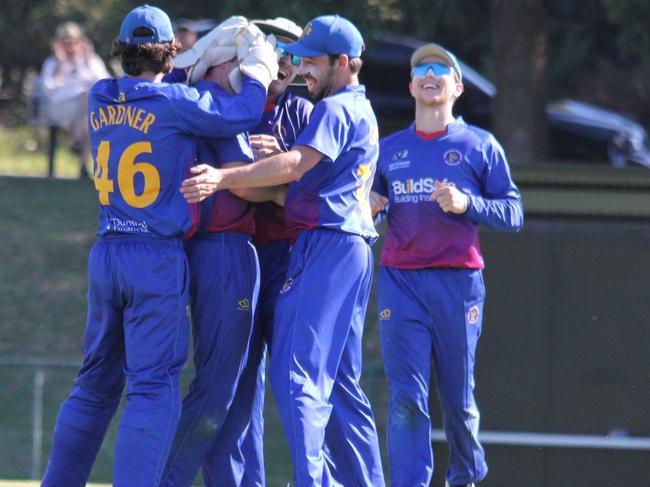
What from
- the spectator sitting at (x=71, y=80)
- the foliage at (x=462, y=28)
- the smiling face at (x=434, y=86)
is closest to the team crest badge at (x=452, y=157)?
the smiling face at (x=434, y=86)

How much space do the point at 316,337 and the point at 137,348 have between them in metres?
0.73

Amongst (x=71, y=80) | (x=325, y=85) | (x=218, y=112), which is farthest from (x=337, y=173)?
(x=71, y=80)

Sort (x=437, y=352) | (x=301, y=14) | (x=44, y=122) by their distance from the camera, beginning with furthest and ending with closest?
(x=44, y=122) → (x=301, y=14) → (x=437, y=352)

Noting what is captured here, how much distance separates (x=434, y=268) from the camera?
6.60 m

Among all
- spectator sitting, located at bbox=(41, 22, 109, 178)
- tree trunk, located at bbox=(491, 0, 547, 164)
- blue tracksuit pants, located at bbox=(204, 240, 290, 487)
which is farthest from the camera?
spectator sitting, located at bbox=(41, 22, 109, 178)

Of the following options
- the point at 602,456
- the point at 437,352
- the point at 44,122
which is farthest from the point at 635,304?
the point at 44,122

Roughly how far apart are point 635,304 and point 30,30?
11.5 m

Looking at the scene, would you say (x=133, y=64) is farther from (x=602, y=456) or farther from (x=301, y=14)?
(x=301, y=14)

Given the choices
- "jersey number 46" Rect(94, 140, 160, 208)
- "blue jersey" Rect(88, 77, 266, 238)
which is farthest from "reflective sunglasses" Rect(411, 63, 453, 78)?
"jersey number 46" Rect(94, 140, 160, 208)

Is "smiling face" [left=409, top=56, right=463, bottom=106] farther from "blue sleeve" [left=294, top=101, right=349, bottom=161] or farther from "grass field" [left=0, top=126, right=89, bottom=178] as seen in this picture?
"grass field" [left=0, top=126, right=89, bottom=178]

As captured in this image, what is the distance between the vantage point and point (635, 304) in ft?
24.8

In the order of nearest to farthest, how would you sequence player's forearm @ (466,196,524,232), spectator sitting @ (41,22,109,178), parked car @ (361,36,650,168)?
player's forearm @ (466,196,524,232)
spectator sitting @ (41,22,109,178)
parked car @ (361,36,650,168)

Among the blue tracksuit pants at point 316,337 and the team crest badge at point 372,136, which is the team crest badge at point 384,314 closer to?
the blue tracksuit pants at point 316,337

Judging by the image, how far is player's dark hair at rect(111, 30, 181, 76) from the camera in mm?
5688
